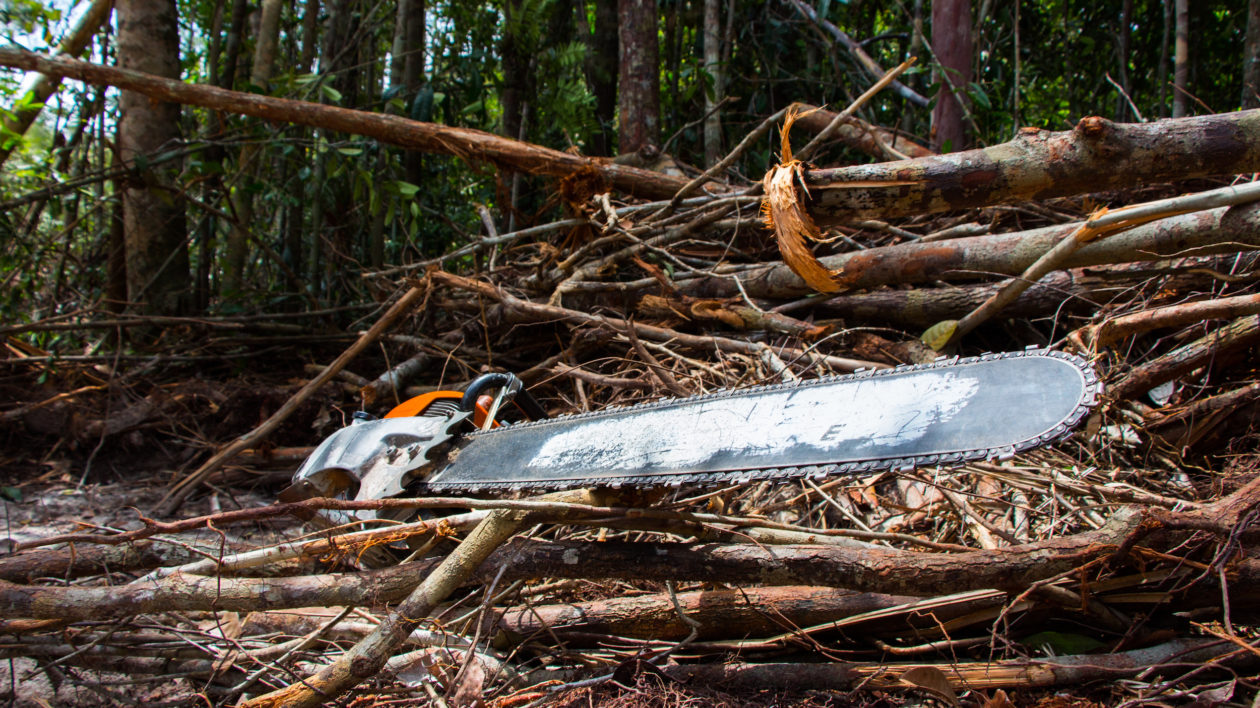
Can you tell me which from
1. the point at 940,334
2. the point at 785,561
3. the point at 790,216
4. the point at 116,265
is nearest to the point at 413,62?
the point at 116,265

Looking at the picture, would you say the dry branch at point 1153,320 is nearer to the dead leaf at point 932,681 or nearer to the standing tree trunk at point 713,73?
the dead leaf at point 932,681

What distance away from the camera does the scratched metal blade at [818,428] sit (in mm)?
1094

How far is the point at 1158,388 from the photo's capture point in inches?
85.2

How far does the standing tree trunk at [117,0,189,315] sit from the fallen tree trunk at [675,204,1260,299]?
313cm

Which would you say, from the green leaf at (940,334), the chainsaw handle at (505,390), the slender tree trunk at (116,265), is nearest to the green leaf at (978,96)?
the green leaf at (940,334)

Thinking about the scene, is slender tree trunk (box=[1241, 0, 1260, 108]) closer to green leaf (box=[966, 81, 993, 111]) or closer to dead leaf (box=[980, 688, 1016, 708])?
green leaf (box=[966, 81, 993, 111])

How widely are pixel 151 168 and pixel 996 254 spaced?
4.43 metres

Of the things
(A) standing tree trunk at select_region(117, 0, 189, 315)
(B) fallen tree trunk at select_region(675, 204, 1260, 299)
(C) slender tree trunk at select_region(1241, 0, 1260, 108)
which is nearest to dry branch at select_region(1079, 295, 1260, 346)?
(B) fallen tree trunk at select_region(675, 204, 1260, 299)

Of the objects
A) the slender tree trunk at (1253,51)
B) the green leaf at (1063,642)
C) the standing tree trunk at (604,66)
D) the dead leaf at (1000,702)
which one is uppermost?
the standing tree trunk at (604,66)

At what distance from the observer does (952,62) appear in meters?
4.20

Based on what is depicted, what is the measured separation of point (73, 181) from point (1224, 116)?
16.1ft

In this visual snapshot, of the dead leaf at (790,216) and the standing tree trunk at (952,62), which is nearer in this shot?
the dead leaf at (790,216)

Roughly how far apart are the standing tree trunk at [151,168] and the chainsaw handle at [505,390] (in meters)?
3.18

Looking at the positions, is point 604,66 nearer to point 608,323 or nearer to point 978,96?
point 978,96
